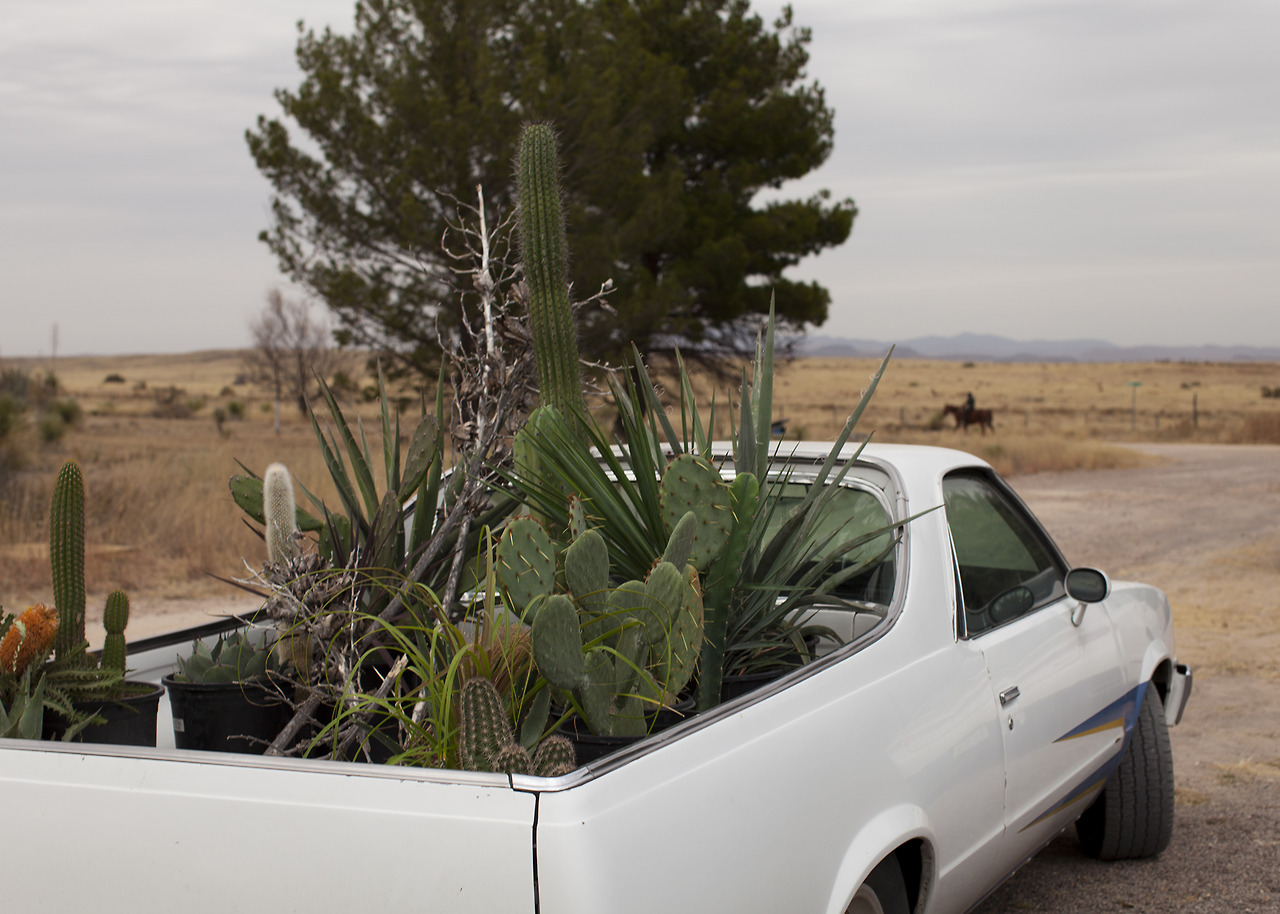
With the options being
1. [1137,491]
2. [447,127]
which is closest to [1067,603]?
[447,127]

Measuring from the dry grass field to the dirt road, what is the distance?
4.33 meters

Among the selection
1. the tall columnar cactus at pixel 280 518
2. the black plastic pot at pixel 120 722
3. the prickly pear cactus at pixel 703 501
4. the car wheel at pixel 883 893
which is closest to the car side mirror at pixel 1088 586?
the car wheel at pixel 883 893

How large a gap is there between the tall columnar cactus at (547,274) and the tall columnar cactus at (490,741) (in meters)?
1.52

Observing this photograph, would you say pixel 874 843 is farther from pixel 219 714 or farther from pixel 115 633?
pixel 115 633

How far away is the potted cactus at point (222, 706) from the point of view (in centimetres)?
275

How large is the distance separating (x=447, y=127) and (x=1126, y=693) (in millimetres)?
12757

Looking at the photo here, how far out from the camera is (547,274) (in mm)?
3641

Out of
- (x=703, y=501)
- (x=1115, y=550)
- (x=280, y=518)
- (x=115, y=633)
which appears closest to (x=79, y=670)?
(x=115, y=633)

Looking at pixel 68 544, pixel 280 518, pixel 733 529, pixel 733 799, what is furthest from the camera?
pixel 280 518

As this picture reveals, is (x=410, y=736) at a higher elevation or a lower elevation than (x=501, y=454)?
lower

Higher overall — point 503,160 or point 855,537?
point 503,160

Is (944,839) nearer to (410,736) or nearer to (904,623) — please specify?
(904,623)

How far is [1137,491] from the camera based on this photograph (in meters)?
19.5

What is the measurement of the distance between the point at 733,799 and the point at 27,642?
68.9 inches
